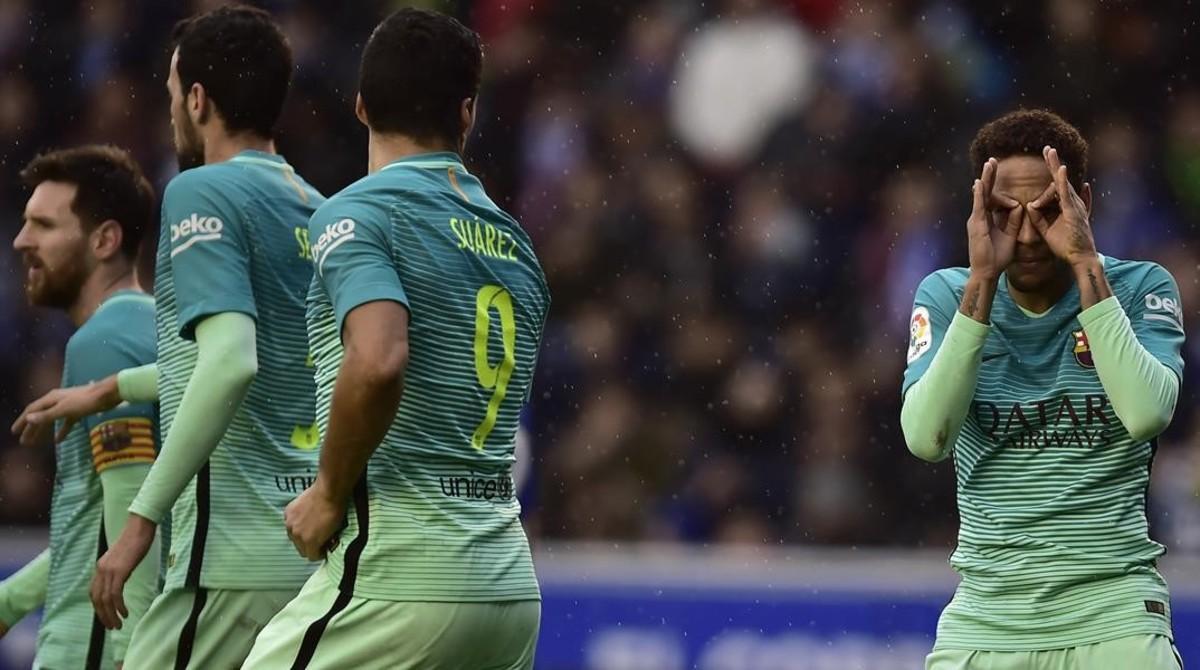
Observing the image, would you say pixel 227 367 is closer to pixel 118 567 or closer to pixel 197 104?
pixel 118 567

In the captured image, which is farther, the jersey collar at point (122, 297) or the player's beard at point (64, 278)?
the player's beard at point (64, 278)

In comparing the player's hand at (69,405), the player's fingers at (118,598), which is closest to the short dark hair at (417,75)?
the player's fingers at (118,598)

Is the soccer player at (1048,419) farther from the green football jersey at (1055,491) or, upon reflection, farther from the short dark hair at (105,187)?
the short dark hair at (105,187)

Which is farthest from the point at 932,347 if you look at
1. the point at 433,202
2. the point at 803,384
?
the point at 803,384

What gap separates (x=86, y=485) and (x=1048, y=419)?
2.62m

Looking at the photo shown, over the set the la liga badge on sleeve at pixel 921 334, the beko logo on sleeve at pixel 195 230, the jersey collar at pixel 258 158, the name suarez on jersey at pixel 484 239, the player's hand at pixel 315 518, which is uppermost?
the name suarez on jersey at pixel 484 239

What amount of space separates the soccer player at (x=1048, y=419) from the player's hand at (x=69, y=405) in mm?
2064

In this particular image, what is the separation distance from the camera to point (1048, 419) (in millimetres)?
4520

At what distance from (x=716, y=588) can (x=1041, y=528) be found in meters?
4.51

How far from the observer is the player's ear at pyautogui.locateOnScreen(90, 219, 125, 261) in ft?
19.4

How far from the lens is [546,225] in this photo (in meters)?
12.2

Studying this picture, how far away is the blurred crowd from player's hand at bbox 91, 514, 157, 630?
6.19 metres

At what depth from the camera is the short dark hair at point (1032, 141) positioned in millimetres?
4562

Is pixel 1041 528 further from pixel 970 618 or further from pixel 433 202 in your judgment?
pixel 433 202
